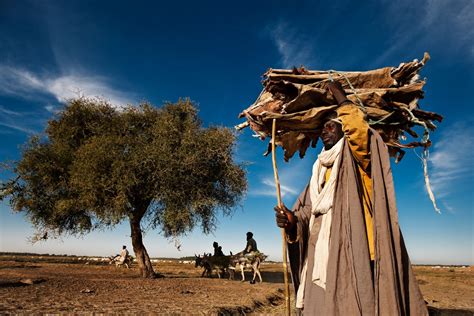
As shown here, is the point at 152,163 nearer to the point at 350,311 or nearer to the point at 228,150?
the point at 228,150

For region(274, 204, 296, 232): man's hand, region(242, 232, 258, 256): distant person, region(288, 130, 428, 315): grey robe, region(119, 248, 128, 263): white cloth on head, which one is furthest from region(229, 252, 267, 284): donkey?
region(288, 130, 428, 315): grey robe

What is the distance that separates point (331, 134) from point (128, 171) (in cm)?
1514

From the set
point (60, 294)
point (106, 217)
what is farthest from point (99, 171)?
point (60, 294)

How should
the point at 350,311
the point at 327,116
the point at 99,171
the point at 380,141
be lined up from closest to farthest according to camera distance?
1. the point at 350,311
2. the point at 380,141
3. the point at 327,116
4. the point at 99,171

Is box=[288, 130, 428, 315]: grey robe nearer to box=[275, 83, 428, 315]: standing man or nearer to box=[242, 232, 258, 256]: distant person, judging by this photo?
box=[275, 83, 428, 315]: standing man

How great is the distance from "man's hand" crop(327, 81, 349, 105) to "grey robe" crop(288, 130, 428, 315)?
1.88 feet

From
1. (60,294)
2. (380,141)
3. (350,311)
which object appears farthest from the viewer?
(60,294)

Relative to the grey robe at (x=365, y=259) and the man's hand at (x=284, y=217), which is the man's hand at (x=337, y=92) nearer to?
the grey robe at (x=365, y=259)

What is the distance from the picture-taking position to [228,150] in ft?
65.5

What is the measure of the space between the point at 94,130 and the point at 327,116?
17.8 metres

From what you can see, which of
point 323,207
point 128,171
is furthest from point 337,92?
point 128,171

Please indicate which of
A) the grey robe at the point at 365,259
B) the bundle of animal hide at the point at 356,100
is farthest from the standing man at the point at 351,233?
the bundle of animal hide at the point at 356,100

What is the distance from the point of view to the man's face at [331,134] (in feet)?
13.5

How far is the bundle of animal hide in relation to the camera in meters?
4.37
